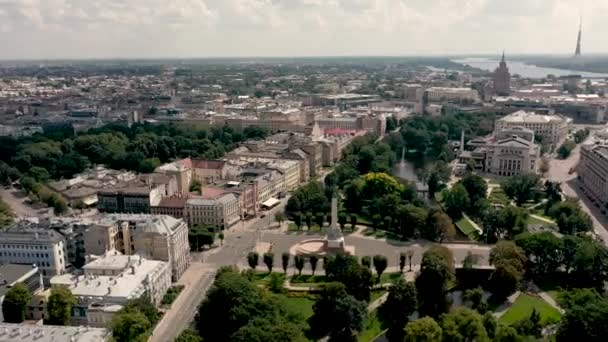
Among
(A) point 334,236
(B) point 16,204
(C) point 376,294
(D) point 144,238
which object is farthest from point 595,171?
(B) point 16,204

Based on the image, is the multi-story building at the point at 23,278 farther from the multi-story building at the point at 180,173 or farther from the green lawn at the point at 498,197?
the green lawn at the point at 498,197

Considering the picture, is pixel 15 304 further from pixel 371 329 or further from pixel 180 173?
pixel 180 173

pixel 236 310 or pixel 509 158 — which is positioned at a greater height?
pixel 509 158

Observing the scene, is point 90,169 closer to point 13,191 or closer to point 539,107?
point 13,191

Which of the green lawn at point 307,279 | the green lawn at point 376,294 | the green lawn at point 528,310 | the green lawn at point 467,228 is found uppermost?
the green lawn at point 528,310

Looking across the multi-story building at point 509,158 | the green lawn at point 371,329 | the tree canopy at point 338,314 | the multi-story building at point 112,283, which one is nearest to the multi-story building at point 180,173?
the multi-story building at point 112,283
